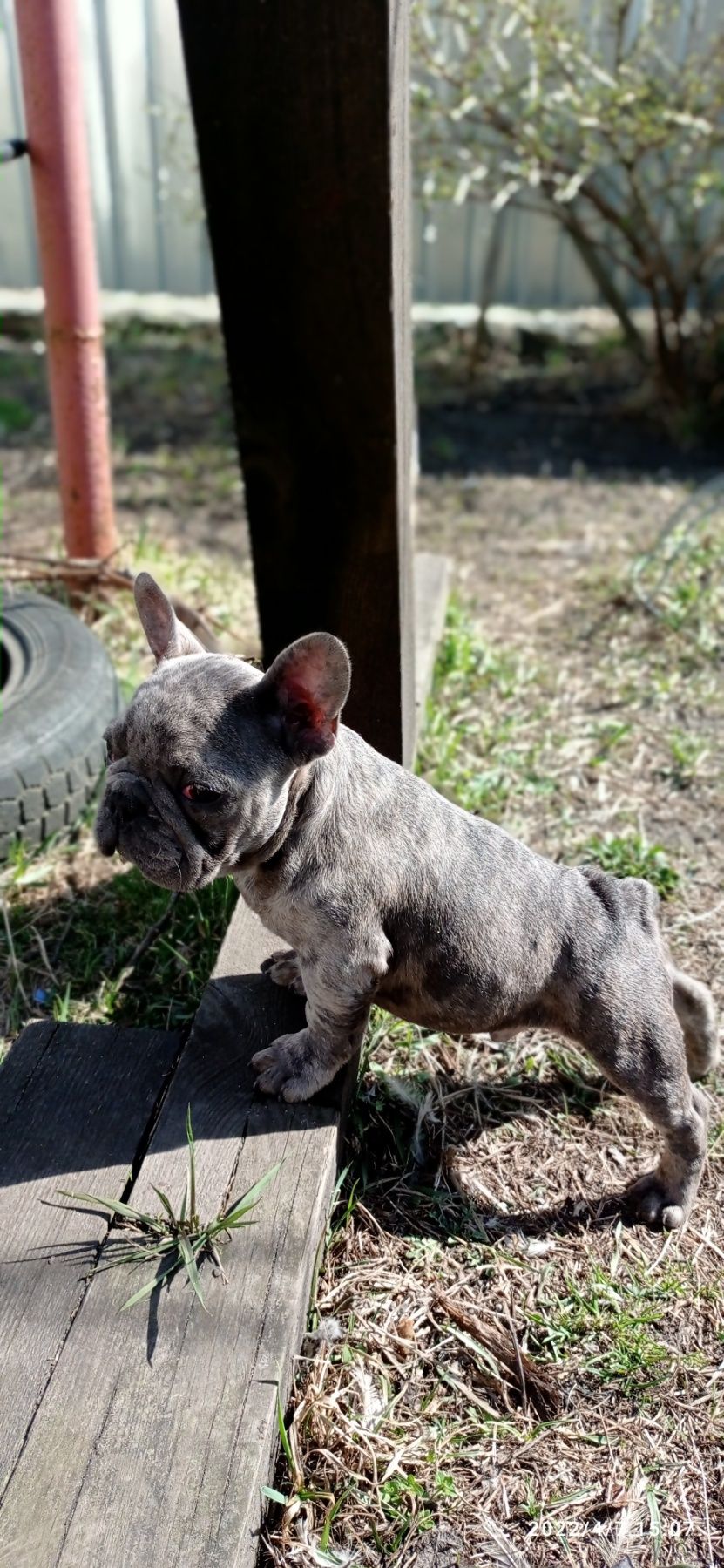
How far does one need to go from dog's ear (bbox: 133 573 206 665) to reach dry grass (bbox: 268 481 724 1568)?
1.39m

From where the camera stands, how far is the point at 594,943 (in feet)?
10.2

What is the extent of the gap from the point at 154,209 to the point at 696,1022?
876 centimetres

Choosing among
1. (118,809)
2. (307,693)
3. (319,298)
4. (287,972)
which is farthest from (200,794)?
(319,298)

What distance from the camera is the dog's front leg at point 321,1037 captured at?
2.96 m

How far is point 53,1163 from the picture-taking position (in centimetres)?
291

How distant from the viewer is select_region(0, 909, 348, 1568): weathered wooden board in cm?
226

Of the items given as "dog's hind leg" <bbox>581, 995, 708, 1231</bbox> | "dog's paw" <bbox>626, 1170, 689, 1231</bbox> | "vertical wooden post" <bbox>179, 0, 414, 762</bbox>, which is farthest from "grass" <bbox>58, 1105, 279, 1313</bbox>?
"vertical wooden post" <bbox>179, 0, 414, 762</bbox>

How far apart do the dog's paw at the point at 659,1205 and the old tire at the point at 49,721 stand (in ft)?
7.07

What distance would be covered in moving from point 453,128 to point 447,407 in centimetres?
178

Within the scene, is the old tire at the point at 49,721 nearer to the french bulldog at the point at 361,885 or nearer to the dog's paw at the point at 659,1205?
the french bulldog at the point at 361,885

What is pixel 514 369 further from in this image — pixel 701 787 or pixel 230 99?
pixel 230 99

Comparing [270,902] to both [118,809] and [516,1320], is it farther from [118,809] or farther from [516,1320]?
Result: [516,1320]

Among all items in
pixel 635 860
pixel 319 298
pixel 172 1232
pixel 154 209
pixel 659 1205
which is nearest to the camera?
pixel 172 1232

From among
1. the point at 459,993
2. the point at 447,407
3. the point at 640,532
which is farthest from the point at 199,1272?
the point at 447,407
